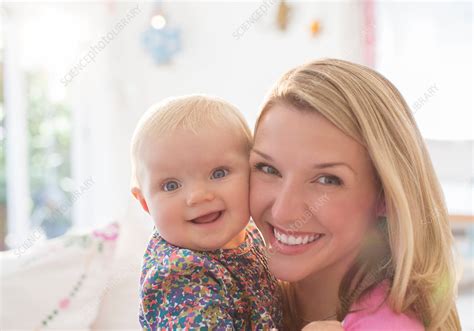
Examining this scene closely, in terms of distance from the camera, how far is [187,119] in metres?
1.19

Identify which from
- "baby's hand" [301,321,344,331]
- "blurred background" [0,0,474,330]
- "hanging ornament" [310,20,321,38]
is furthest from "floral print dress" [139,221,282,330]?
"hanging ornament" [310,20,321,38]

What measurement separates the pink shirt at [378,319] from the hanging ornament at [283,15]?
3075mm

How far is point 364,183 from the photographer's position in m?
1.19

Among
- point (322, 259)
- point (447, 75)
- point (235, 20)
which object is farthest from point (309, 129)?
point (235, 20)

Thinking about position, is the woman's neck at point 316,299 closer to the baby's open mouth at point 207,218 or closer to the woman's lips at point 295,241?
the woman's lips at point 295,241

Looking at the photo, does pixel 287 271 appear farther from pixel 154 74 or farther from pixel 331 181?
pixel 154 74

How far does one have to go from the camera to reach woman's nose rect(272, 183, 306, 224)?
1.17 metres

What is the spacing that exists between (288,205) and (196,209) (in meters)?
0.17

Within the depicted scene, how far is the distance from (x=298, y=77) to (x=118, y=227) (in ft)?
A: 3.49

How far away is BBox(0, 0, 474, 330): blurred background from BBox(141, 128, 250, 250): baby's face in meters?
2.66

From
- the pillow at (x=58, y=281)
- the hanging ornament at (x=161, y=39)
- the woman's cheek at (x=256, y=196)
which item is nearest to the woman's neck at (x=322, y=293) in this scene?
the woman's cheek at (x=256, y=196)

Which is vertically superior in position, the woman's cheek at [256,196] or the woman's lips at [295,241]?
the woman's cheek at [256,196]

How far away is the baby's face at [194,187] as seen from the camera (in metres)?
1.17

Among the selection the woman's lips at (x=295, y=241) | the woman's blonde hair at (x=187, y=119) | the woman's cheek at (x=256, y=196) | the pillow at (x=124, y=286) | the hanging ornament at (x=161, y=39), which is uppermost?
the hanging ornament at (x=161, y=39)
